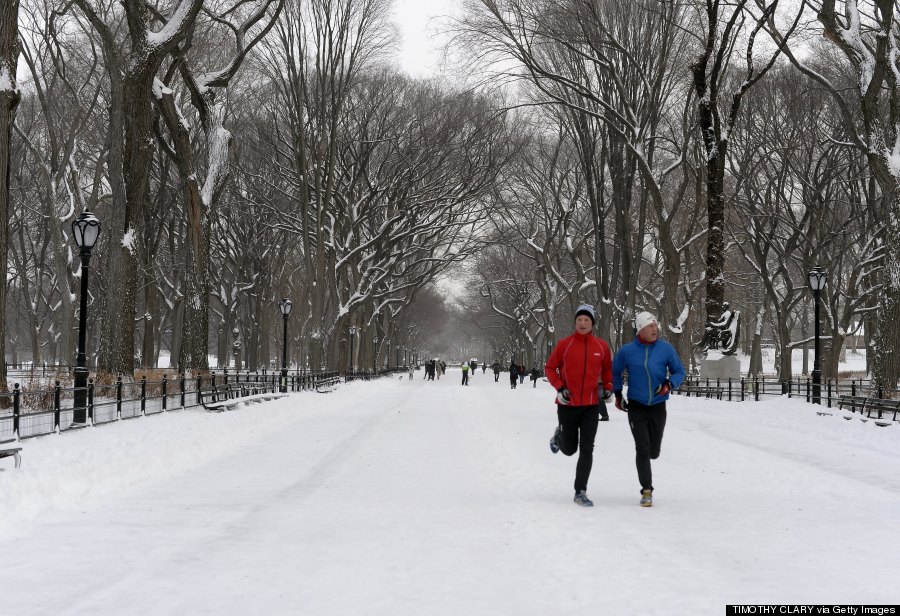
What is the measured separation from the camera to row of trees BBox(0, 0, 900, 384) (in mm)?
22578

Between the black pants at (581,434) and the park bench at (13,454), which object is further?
the park bench at (13,454)

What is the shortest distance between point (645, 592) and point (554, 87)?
32040 millimetres

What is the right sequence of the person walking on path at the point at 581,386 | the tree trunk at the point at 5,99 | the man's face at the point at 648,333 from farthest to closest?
the tree trunk at the point at 5,99, the man's face at the point at 648,333, the person walking on path at the point at 581,386

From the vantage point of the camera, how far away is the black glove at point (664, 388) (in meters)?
8.05

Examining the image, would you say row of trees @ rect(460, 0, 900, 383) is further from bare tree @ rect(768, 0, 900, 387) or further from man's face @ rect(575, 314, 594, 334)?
man's face @ rect(575, 314, 594, 334)

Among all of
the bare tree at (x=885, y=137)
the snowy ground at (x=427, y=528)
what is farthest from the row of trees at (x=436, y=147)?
the snowy ground at (x=427, y=528)

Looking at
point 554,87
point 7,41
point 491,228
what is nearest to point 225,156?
point 7,41

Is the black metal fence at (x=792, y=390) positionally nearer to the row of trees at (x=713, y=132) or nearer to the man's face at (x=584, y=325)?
the row of trees at (x=713, y=132)

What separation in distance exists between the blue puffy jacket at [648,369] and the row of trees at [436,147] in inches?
525

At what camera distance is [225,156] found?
84.9 ft

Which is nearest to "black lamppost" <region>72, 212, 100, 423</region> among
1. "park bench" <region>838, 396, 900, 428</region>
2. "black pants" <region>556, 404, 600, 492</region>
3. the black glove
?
"black pants" <region>556, 404, 600, 492</region>

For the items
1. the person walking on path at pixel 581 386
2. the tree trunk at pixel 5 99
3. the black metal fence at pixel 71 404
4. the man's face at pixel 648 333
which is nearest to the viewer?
the person walking on path at pixel 581 386

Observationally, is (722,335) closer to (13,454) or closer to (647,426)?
(647,426)

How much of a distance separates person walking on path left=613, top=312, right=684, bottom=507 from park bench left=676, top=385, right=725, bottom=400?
1936cm
